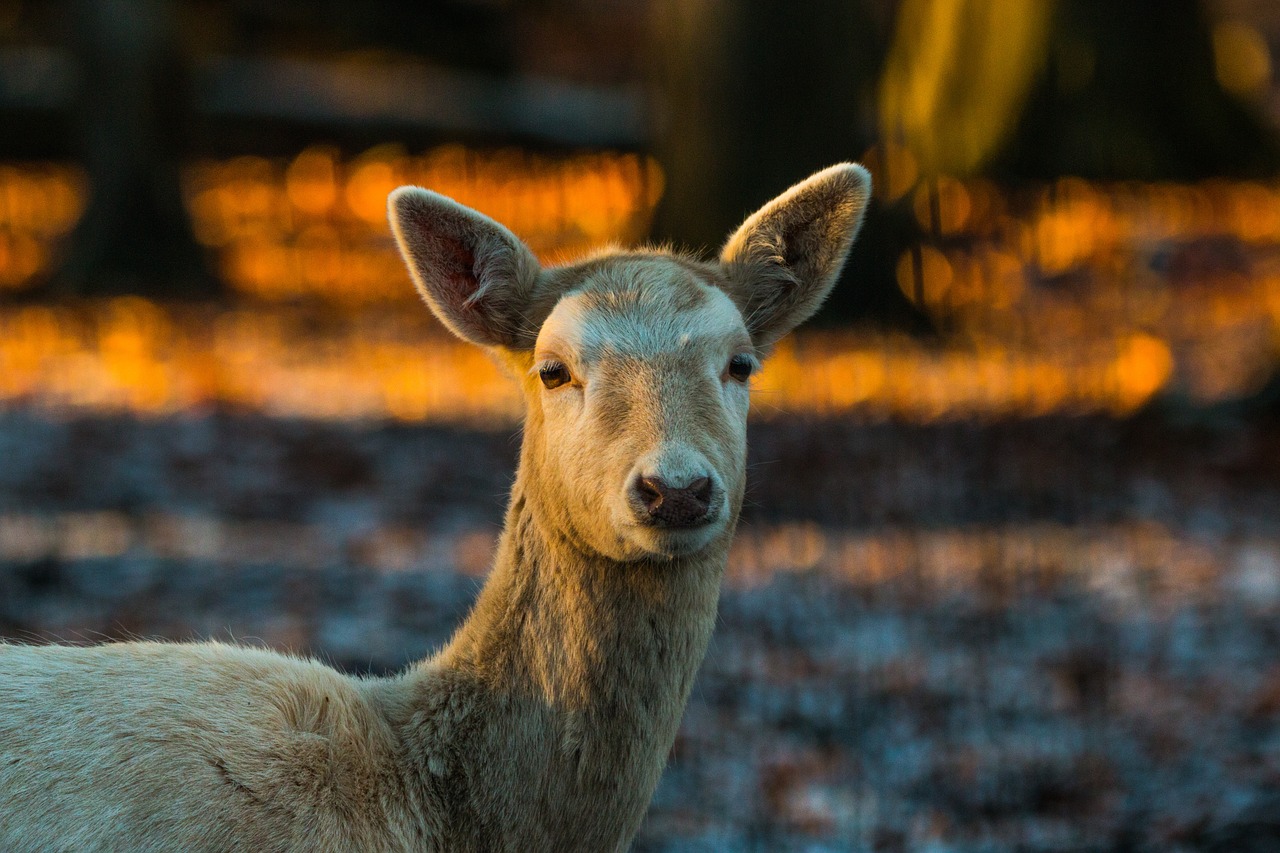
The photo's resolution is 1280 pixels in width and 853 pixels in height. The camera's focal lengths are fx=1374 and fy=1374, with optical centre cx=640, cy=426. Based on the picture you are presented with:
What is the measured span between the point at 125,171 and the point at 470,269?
11.0 m

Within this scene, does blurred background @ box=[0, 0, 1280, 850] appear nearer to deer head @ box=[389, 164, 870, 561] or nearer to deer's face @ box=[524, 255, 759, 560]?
deer head @ box=[389, 164, 870, 561]

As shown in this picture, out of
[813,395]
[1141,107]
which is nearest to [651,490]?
[813,395]

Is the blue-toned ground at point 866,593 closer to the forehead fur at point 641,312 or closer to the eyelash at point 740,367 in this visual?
the eyelash at point 740,367

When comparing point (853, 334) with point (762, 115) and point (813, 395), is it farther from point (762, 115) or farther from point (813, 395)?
point (762, 115)

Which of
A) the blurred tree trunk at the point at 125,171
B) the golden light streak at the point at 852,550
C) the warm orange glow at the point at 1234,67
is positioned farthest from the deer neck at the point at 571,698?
the warm orange glow at the point at 1234,67

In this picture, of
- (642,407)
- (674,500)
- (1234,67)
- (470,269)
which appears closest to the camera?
(674,500)

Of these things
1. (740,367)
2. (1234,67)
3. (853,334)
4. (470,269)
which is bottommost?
(740,367)

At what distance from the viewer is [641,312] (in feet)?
11.1

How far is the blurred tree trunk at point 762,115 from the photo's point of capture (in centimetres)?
1024

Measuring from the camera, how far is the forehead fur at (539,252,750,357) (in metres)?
3.35

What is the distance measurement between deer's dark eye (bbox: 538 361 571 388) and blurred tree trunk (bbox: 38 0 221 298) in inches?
417

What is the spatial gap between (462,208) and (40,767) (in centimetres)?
161

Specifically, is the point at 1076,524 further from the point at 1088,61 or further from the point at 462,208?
the point at 1088,61

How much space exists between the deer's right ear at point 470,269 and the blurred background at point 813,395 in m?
1.65
